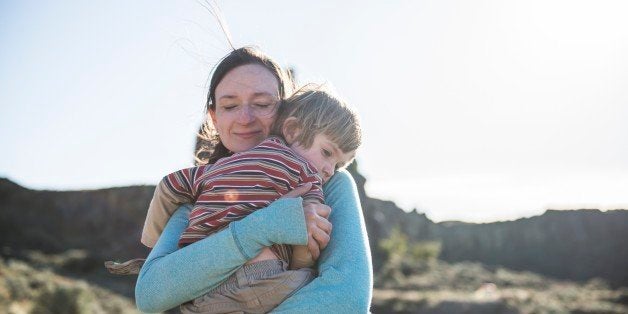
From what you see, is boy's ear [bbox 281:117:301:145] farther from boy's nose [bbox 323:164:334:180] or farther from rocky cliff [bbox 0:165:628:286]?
rocky cliff [bbox 0:165:628:286]

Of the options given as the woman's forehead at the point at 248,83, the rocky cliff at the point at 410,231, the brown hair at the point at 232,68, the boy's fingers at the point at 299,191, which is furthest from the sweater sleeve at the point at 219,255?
the rocky cliff at the point at 410,231

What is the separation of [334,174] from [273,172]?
0.44 m

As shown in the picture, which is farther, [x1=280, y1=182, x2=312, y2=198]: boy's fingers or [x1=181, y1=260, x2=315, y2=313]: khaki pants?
[x1=280, y1=182, x2=312, y2=198]: boy's fingers

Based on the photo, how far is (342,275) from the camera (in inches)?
67.9

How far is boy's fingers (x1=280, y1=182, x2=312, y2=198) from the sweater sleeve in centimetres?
10

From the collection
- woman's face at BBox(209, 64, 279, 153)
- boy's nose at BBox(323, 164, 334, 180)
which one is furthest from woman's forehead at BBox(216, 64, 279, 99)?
boy's nose at BBox(323, 164, 334, 180)

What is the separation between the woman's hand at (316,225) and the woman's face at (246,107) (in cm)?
56

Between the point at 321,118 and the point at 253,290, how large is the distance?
813mm

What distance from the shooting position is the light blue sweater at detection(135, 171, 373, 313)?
5.52ft

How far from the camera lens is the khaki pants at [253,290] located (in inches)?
70.0

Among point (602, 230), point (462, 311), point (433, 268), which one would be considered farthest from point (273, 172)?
point (602, 230)

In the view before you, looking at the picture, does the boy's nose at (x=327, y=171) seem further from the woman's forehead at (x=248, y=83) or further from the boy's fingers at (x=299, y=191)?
the woman's forehead at (x=248, y=83)

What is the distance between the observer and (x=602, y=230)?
56344 mm

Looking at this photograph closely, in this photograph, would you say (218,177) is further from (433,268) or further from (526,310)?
(433,268)
